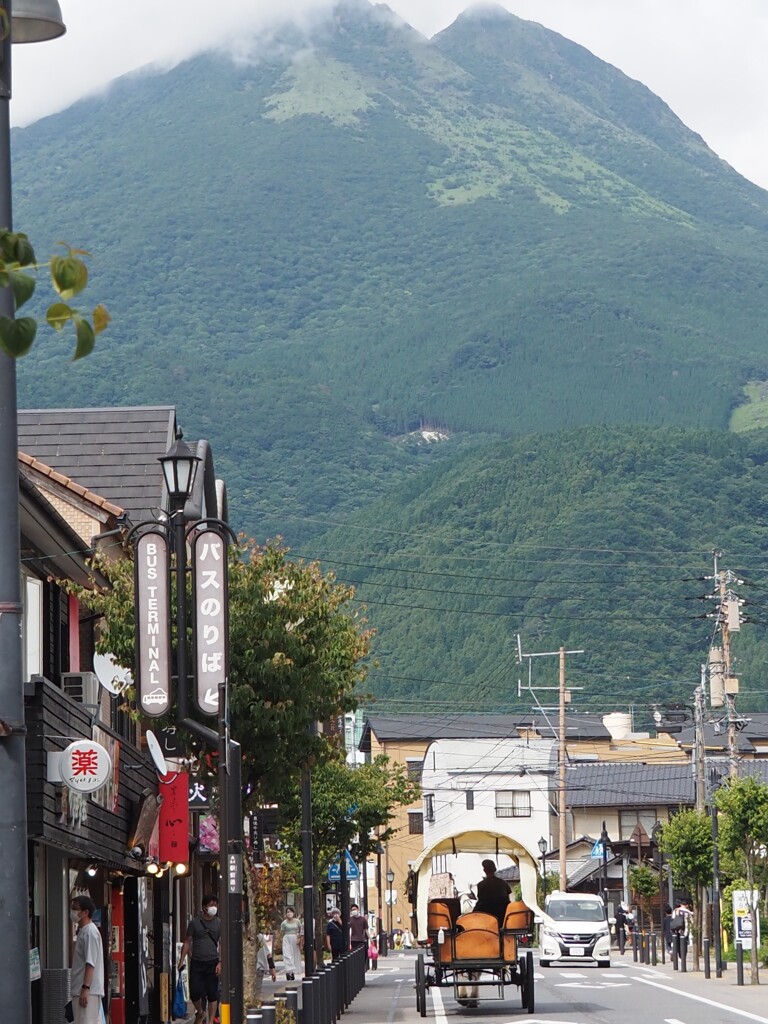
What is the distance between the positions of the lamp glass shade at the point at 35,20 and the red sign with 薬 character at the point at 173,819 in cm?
1986

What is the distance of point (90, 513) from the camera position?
2570 centimetres

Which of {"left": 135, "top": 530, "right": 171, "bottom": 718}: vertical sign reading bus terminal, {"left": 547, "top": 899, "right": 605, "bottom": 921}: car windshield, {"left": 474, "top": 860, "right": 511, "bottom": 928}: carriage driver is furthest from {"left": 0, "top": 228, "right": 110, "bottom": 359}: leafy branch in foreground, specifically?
{"left": 547, "top": 899, "right": 605, "bottom": 921}: car windshield

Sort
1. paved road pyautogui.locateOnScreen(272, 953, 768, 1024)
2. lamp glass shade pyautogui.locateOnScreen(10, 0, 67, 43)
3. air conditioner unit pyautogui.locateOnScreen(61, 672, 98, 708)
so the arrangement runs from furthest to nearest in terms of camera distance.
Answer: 1. paved road pyautogui.locateOnScreen(272, 953, 768, 1024)
2. air conditioner unit pyautogui.locateOnScreen(61, 672, 98, 708)
3. lamp glass shade pyautogui.locateOnScreen(10, 0, 67, 43)

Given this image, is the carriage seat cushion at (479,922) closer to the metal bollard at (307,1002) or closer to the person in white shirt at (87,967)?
the metal bollard at (307,1002)

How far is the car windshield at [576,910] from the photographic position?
46.7 metres

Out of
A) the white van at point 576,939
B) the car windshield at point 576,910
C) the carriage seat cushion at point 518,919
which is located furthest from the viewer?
the car windshield at point 576,910

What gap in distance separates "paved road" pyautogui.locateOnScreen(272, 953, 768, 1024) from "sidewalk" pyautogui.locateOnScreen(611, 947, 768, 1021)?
0.5 inches

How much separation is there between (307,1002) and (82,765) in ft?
11.2

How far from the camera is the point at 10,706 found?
720 cm

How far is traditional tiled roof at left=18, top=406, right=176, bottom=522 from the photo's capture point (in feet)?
99.7

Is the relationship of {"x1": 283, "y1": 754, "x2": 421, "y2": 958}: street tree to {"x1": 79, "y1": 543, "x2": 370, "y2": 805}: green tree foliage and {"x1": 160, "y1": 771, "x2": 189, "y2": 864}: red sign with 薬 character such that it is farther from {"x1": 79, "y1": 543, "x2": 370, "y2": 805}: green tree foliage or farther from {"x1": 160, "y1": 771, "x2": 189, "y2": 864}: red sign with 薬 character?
{"x1": 79, "y1": 543, "x2": 370, "y2": 805}: green tree foliage

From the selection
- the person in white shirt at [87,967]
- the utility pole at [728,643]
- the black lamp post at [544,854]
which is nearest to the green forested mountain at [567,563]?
the black lamp post at [544,854]

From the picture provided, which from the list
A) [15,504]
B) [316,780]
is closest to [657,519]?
[316,780]

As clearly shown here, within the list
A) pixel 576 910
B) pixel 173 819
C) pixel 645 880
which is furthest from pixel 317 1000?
pixel 645 880
